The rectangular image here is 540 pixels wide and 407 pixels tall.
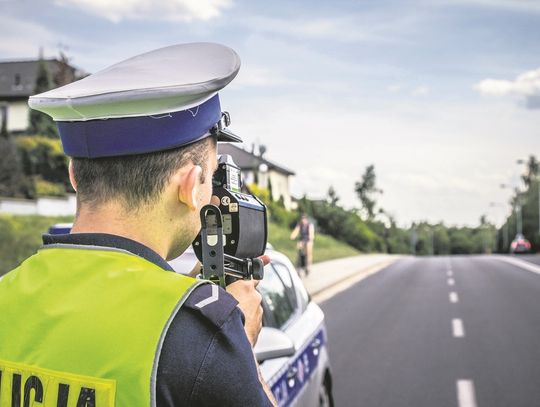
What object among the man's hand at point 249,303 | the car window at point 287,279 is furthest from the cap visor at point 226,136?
the car window at point 287,279

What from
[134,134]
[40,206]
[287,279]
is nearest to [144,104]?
[134,134]

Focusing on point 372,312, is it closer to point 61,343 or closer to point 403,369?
point 403,369

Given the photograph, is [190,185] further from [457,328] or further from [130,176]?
[457,328]

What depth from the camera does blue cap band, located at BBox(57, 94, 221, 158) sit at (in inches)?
55.8

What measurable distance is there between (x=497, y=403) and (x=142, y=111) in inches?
254

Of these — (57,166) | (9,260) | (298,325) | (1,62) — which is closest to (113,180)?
(298,325)

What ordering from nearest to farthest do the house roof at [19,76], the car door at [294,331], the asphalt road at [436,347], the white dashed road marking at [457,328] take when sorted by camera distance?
the car door at [294,331], the asphalt road at [436,347], the white dashed road marking at [457,328], the house roof at [19,76]

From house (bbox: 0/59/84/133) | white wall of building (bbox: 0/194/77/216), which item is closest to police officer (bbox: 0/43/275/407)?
white wall of building (bbox: 0/194/77/216)

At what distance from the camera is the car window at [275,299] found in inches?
175

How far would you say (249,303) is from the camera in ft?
5.26

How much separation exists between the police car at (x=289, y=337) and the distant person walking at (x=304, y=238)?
1501 centimetres

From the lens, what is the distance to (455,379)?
8.16m

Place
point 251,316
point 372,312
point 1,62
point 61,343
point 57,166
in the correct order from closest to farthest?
1. point 61,343
2. point 251,316
3. point 372,312
4. point 57,166
5. point 1,62

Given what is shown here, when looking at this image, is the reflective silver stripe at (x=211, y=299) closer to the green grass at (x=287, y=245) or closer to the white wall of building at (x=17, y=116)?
the green grass at (x=287, y=245)
